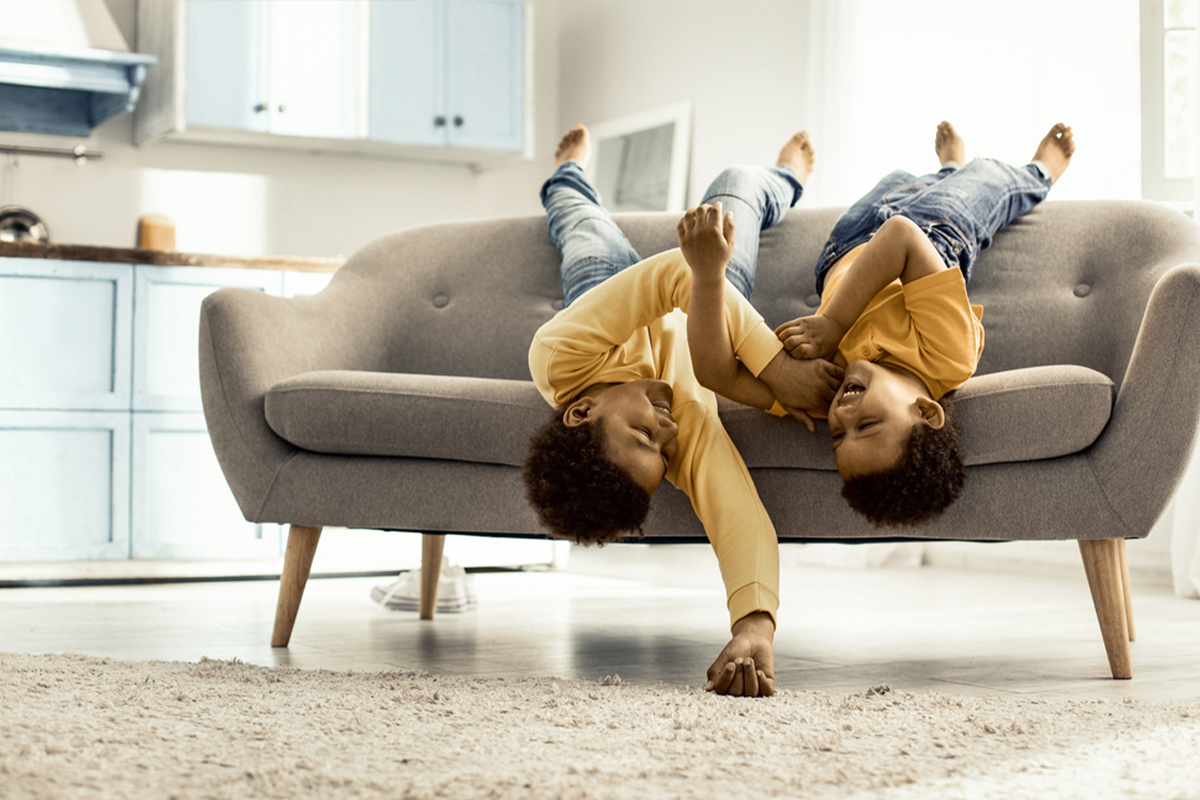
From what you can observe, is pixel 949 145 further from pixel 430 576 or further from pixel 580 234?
pixel 430 576

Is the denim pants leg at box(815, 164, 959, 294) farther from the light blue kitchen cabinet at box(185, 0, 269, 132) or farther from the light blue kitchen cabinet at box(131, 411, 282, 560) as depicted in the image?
the light blue kitchen cabinet at box(185, 0, 269, 132)

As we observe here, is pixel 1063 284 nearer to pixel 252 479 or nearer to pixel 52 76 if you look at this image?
pixel 252 479

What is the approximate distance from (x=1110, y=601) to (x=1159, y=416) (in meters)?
0.28

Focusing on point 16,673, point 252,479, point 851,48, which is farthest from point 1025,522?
point 851,48

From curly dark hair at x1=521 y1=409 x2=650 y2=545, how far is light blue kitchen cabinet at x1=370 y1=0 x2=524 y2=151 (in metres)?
2.93

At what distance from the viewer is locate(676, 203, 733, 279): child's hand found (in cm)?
164

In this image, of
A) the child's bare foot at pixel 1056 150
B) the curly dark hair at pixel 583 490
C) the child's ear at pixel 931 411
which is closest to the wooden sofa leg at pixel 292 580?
the curly dark hair at pixel 583 490

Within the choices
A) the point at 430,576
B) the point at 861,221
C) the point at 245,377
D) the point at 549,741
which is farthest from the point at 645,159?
the point at 549,741

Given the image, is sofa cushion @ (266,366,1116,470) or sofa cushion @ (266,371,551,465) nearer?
sofa cushion @ (266,366,1116,470)

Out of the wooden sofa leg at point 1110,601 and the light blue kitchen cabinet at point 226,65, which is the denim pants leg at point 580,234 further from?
the light blue kitchen cabinet at point 226,65

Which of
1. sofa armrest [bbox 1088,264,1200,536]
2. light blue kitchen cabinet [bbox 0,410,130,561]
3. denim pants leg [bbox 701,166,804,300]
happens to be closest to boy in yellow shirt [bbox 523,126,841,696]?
denim pants leg [bbox 701,166,804,300]

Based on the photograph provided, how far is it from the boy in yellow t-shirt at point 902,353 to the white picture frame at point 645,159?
2.44 meters

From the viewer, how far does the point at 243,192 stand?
445 centimetres

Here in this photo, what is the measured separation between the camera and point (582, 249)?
91.0 inches
